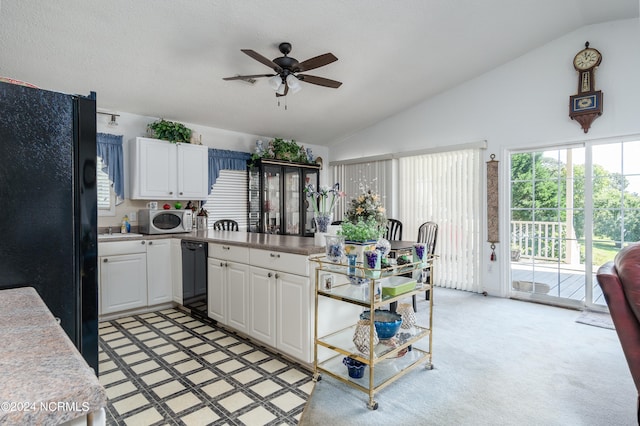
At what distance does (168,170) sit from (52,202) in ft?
10.7

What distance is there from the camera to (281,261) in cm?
266

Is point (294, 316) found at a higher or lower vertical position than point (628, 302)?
lower

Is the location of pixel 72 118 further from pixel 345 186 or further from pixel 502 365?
pixel 345 186

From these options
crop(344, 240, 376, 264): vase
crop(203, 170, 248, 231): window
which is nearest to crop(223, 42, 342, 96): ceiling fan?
crop(344, 240, 376, 264): vase

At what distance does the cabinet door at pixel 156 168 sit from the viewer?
4186 mm

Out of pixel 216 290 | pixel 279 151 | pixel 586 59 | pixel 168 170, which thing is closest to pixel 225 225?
pixel 168 170

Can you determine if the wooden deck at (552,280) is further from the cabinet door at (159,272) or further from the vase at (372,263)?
the cabinet door at (159,272)

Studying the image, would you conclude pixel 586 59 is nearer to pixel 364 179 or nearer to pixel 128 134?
pixel 364 179

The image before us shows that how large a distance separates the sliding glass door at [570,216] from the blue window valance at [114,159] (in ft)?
16.5

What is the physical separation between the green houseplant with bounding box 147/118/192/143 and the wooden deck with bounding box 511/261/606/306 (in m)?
4.66

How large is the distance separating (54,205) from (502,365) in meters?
3.00

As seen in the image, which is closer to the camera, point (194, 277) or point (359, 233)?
point (359, 233)

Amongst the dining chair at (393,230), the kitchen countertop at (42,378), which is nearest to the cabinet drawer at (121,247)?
the dining chair at (393,230)

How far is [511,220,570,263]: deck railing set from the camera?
14.1 ft
